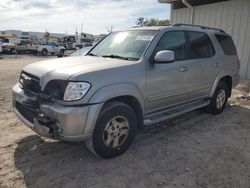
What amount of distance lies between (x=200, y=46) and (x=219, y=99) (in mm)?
1443

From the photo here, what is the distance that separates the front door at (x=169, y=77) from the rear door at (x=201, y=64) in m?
0.19

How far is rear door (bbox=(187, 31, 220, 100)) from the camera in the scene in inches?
183

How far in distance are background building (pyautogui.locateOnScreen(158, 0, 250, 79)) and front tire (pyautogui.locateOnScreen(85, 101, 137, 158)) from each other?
311 inches

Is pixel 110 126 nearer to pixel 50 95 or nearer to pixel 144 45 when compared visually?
pixel 50 95

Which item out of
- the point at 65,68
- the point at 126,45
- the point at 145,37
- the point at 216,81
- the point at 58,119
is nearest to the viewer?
the point at 58,119

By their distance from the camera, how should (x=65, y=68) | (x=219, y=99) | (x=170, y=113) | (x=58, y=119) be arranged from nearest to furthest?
(x=58, y=119), (x=65, y=68), (x=170, y=113), (x=219, y=99)

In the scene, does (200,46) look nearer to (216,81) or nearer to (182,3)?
(216,81)

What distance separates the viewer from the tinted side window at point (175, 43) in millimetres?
4084

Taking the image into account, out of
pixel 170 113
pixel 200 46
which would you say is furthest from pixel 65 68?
pixel 200 46

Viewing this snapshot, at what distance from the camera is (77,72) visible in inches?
122

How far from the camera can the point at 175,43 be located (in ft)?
14.3

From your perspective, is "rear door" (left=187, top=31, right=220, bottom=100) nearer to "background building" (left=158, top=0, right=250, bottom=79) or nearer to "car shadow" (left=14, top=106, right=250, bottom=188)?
"car shadow" (left=14, top=106, right=250, bottom=188)

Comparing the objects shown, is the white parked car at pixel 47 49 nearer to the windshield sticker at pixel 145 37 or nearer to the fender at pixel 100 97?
the windshield sticker at pixel 145 37

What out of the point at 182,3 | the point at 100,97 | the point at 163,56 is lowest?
the point at 100,97
